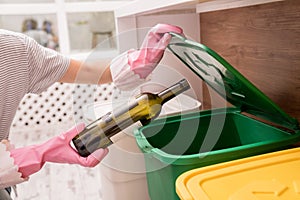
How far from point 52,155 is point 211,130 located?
1.87 ft

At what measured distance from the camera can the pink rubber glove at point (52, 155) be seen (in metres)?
0.85

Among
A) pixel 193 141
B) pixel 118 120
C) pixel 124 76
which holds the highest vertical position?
pixel 124 76

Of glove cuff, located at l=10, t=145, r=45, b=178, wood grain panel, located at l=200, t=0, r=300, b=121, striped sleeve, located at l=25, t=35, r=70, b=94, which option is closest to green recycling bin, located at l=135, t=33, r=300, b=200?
wood grain panel, located at l=200, t=0, r=300, b=121

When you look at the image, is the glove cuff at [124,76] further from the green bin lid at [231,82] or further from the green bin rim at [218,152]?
the green bin rim at [218,152]

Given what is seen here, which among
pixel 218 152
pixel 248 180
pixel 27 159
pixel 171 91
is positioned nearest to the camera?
pixel 248 180

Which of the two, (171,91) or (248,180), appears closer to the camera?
(248,180)

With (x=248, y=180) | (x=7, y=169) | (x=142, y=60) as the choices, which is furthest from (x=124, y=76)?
(x=248, y=180)

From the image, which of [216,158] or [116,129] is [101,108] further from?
[216,158]

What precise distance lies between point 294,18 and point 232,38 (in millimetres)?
376

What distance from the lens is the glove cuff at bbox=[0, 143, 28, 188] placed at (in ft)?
2.70

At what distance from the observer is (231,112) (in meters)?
1.12

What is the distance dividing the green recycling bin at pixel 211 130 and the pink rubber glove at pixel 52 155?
0.58 ft

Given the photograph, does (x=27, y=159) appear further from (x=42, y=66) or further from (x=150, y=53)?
(x=150, y=53)

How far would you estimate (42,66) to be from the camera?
108 cm
